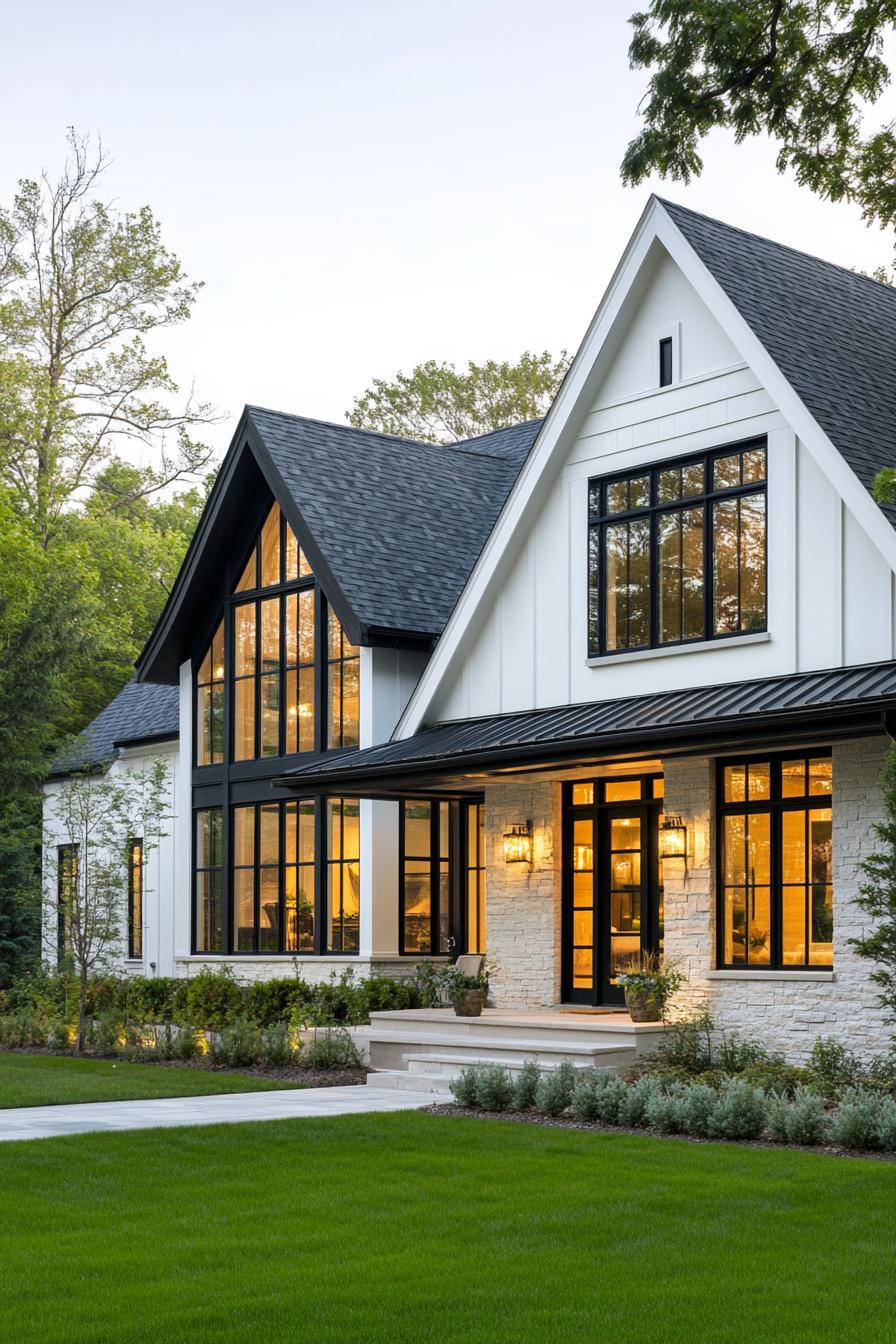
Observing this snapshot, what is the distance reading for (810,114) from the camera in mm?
11781

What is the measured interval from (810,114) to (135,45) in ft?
31.6

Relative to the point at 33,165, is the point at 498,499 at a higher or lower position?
lower

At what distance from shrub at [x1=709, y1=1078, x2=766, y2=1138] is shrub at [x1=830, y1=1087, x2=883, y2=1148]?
0.62 m

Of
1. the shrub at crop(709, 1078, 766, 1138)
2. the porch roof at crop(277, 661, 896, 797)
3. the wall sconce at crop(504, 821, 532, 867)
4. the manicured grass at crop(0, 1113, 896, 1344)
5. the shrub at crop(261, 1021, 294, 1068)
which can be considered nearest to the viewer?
the manicured grass at crop(0, 1113, 896, 1344)

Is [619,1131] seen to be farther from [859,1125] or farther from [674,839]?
[674,839]

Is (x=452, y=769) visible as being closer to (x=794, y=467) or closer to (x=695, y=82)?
(x=794, y=467)

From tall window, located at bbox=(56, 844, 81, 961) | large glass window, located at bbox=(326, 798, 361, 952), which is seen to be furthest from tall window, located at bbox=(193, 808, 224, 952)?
large glass window, located at bbox=(326, 798, 361, 952)

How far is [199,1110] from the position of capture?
1314 cm

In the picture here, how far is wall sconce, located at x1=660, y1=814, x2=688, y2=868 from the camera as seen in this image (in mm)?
15102

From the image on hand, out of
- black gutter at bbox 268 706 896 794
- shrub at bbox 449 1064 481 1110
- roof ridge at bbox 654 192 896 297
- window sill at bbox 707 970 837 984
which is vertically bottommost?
shrub at bbox 449 1064 481 1110

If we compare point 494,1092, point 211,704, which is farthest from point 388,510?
point 494,1092

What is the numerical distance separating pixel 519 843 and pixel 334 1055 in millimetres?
2938

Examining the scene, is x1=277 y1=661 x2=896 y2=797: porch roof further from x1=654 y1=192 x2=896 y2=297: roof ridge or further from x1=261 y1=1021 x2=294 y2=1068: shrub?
x1=654 y1=192 x2=896 y2=297: roof ridge

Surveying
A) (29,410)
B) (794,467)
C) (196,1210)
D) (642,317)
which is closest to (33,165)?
(29,410)
